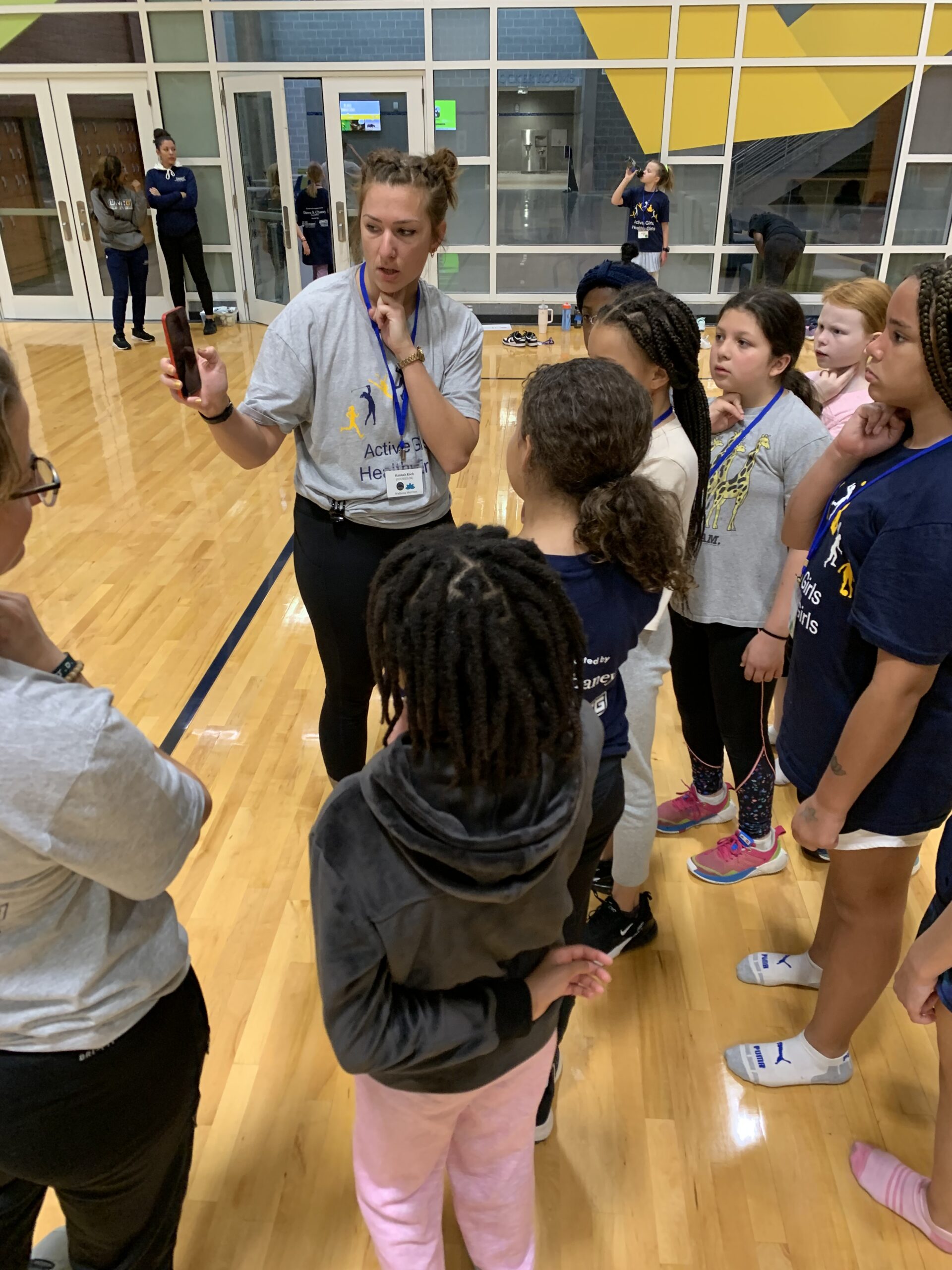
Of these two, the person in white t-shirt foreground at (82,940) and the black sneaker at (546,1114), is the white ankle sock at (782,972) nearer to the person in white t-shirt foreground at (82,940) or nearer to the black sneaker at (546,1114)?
the black sneaker at (546,1114)

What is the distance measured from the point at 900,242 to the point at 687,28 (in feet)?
10.2

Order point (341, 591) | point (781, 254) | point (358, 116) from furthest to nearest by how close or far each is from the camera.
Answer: point (358, 116) → point (781, 254) → point (341, 591)

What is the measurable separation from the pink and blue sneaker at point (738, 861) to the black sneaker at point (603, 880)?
0.93 feet

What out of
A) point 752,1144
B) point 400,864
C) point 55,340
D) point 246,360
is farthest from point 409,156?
point 55,340

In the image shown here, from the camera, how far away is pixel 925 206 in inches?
361

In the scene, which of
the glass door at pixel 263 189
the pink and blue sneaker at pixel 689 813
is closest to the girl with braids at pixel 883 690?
the pink and blue sneaker at pixel 689 813

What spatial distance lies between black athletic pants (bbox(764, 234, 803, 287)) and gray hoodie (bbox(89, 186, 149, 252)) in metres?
5.92

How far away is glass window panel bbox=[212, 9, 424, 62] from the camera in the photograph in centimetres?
870

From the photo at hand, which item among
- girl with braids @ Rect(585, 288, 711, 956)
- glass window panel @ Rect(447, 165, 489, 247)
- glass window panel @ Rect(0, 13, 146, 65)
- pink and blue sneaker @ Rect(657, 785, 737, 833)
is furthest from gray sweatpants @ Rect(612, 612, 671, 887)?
glass window panel @ Rect(0, 13, 146, 65)

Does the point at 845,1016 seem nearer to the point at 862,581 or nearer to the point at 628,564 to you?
the point at 862,581

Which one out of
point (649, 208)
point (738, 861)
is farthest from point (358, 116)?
point (738, 861)

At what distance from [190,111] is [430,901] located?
10311 mm

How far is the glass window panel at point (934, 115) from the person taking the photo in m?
8.62

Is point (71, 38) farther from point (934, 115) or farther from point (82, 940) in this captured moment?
point (82, 940)
